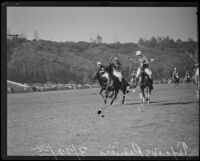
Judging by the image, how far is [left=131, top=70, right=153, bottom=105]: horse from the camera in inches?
219

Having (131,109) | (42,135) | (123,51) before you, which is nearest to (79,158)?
(42,135)

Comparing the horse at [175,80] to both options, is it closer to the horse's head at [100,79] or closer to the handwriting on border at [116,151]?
the handwriting on border at [116,151]

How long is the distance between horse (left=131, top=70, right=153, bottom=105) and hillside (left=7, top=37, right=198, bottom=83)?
14 cm

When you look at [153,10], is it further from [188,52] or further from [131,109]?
[131,109]

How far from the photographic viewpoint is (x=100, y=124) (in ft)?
17.5

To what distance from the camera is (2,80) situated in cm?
530

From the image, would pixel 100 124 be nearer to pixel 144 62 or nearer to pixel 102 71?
pixel 102 71

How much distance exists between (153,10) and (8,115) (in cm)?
309

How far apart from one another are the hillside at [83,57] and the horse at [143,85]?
14 cm

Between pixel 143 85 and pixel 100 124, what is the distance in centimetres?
107

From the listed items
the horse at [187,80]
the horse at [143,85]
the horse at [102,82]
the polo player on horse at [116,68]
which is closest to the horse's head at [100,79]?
the horse at [102,82]

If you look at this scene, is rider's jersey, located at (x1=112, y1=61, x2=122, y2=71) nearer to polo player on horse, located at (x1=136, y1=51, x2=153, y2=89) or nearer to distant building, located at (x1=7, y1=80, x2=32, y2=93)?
polo player on horse, located at (x1=136, y1=51, x2=153, y2=89)

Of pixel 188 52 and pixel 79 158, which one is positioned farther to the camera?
pixel 188 52

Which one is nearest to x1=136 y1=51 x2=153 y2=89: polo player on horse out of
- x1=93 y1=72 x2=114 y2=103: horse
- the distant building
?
x1=93 y1=72 x2=114 y2=103: horse
